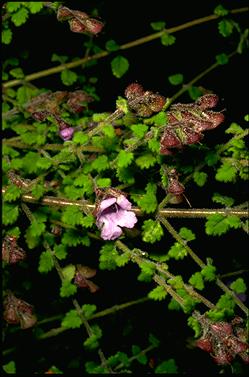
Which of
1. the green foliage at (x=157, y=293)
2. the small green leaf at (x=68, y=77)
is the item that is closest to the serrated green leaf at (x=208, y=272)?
the green foliage at (x=157, y=293)

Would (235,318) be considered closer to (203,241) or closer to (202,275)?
(202,275)

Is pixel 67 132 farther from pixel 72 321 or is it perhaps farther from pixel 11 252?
pixel 72 321

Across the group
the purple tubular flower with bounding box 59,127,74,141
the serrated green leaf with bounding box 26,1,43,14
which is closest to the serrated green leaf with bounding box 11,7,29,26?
the serrated green leaf with bounding box 26,1,43,14

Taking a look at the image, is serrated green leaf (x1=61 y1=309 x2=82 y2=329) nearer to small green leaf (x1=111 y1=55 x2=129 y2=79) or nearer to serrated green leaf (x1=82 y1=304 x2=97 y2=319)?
serrated green leaf (x1=82 y1=304 x2=97 y2=319)

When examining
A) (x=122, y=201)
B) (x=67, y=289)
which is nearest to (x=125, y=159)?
(x=122, y=201)

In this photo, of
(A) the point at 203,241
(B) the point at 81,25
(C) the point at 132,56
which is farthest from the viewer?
(C) the point at 132,56

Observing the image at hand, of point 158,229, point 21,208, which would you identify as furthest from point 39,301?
point 158,229
